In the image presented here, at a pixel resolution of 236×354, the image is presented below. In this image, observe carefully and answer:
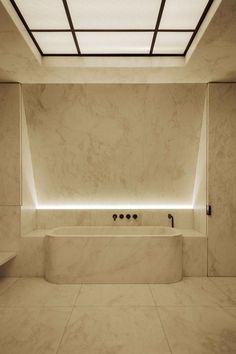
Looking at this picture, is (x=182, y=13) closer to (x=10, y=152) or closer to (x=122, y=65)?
(x=122, y=65)

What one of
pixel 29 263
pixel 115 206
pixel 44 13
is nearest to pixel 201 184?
pixel 115 206

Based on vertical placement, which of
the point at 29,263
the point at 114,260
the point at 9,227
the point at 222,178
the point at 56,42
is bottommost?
the point at 29,263

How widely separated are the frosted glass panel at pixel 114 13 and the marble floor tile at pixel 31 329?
2.86 meters

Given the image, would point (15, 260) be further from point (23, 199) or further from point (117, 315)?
point (117, 315)

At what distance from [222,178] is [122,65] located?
2059 millimetres

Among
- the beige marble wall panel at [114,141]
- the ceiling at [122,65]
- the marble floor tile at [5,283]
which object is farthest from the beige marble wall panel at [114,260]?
the ceiling at [122,65]

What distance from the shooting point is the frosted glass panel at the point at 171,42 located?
291cm

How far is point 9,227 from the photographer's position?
389 centimetres

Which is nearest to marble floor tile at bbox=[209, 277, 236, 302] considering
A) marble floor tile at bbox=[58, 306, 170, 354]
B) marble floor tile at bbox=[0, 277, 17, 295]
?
marble floor tile at bbox=[58, 306, 170, 354]

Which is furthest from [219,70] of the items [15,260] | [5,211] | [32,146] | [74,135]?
[15,260]

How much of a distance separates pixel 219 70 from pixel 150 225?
2.42 meters

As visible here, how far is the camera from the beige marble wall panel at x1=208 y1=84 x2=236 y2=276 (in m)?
3.89

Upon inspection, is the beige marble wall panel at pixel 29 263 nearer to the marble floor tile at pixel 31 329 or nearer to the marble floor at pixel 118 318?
the marble floor at pixel 118 318

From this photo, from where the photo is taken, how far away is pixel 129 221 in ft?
14.5
